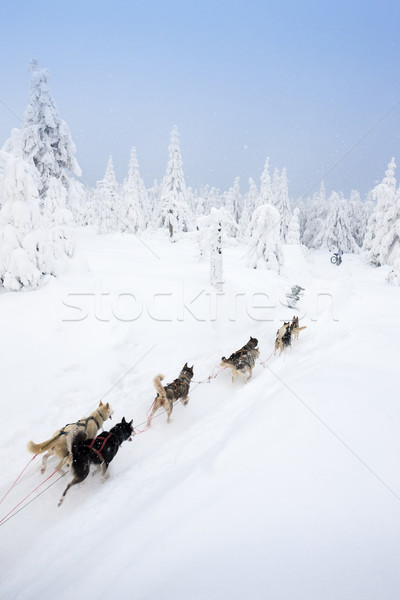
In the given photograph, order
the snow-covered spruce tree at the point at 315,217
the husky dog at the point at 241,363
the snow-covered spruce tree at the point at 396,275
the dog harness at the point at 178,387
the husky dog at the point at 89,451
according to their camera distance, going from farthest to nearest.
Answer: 1. the snow-covered spruce tree at the point at 315,217
2. the snow-covered spruce tree at the point at 396,275
3. the husky dog at the point at 241,363
4. the dog harness at the point at 178,387
5. the husky dog at the point at 89,451

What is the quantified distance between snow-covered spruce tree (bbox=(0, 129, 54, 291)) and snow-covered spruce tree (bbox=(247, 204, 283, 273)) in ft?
50.6

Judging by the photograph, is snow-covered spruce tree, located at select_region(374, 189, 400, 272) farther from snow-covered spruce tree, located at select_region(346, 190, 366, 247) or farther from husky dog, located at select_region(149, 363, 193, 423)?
snow-covered spruce tree, located at select_region(346, 190, 366, 247)

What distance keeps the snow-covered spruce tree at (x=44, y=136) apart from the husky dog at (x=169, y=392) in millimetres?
15565

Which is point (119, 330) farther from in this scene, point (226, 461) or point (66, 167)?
point (66, 167)

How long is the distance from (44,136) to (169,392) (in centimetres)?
1821

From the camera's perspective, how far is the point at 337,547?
92.4 inches

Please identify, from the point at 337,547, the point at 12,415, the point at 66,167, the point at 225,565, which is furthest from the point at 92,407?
the point at 66,167

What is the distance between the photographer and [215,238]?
522 inches

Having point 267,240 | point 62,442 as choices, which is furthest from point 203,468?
point 267,240

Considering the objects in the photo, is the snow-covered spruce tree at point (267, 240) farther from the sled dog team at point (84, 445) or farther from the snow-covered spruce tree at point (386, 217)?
the sled dog team at point (84, 445)

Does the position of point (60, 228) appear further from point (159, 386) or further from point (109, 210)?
point (109, 210)

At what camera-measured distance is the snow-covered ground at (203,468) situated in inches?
91.5

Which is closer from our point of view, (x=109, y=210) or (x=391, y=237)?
(x=391, y=237)

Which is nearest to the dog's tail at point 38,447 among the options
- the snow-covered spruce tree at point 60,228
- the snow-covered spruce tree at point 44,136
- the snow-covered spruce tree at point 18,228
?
the snow-covered spruce tree at point 18,228
